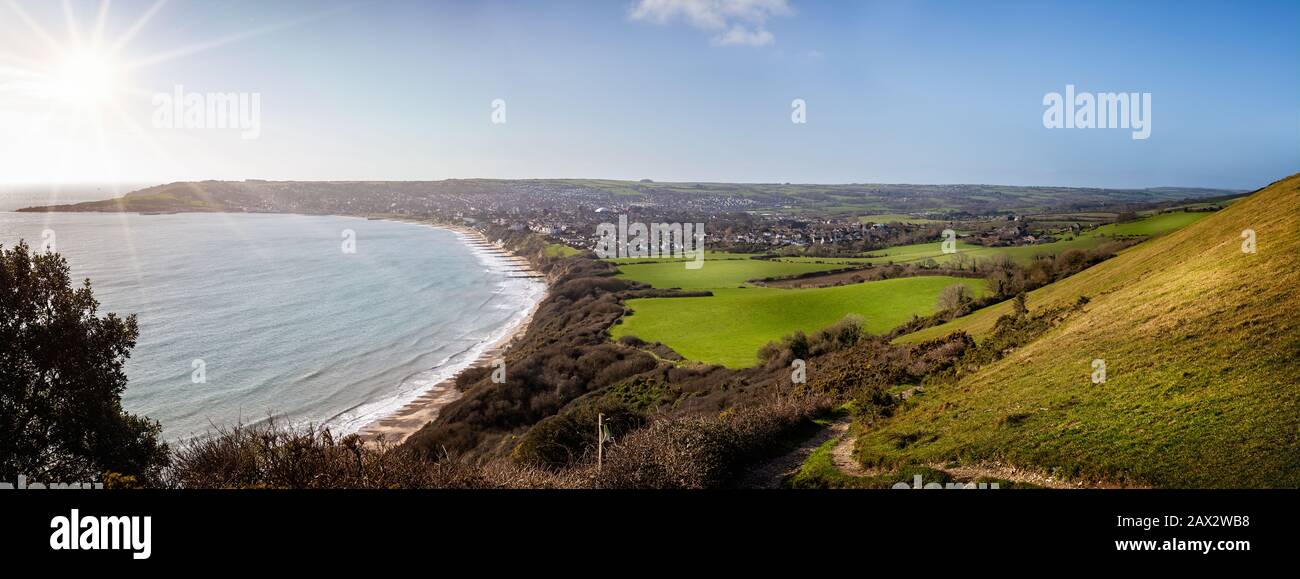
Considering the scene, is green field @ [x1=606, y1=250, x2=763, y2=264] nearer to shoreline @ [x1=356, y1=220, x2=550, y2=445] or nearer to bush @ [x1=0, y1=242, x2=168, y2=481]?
shoreline @ [x1=356, y1=220, x2=550, y2=445]

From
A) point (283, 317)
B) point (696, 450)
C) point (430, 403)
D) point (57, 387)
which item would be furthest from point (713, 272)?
point (57, 387)

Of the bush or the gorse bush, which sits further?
the bush

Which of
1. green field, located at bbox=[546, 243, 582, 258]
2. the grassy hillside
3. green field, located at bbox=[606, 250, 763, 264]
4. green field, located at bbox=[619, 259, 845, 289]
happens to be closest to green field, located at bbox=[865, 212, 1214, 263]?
green field, located at bbox=[619, 259, 845, 289]

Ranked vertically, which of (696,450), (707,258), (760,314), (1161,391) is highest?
(707,258)

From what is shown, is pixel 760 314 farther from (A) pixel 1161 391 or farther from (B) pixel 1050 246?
(B) pixel 1050 246

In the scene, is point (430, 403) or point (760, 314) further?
point (760, 314)

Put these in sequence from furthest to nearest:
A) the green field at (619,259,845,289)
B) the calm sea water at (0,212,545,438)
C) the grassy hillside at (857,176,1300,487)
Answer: the green field at (619,259,845,289)
the calm sea water at (0,212,545,438)
the grassy hillside at (857,176,1300,487)
